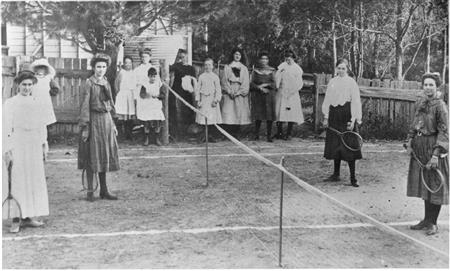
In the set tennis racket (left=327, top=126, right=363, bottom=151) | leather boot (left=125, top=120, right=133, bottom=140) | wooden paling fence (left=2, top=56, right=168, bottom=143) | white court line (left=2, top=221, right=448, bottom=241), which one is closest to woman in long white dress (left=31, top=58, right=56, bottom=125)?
wooden paling fence (left=2, top=56, right=168, bottom=143)

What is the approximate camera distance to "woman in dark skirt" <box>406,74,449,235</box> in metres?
4.48

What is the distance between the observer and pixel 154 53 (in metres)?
10.9

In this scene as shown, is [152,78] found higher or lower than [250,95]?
higher

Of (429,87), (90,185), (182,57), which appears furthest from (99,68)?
(182,57)

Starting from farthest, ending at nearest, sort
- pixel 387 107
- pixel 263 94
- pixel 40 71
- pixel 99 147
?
pixel 263 94, pixel 387 107, pixel 40 71, pixel 99 147

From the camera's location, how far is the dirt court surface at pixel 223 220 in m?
3.92

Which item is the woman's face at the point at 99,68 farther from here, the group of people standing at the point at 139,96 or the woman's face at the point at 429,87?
the group of people standing at the point at 139,96

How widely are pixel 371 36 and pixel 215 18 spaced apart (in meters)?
1.90

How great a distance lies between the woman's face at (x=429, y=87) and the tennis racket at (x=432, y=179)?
537 mm

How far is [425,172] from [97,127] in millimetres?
2888

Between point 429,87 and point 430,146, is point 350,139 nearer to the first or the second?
point 430,146

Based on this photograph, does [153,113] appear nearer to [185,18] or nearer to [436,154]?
[185,18]

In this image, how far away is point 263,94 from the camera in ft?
28.8

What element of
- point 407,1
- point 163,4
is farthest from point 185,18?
point 407,1
